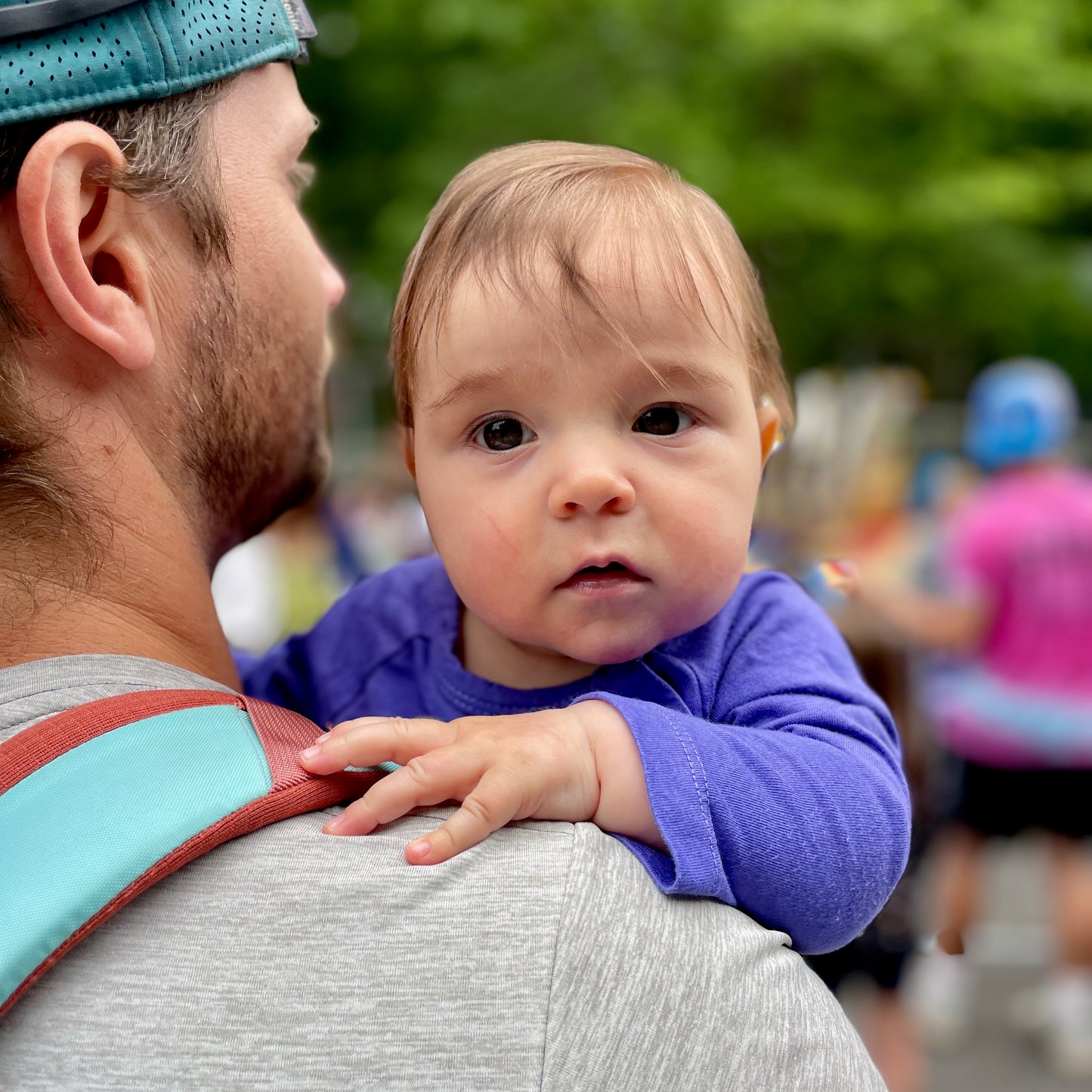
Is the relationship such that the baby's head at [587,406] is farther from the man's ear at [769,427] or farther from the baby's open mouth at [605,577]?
the man's ear at [769,427]

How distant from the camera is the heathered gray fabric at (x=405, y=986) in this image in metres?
1.11

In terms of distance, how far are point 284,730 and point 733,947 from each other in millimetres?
473

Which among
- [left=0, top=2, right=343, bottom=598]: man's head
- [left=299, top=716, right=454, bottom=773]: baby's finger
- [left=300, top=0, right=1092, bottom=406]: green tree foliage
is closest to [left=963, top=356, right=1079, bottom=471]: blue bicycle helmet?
[left=0, top=2, right=343, bottom=598]: man's head

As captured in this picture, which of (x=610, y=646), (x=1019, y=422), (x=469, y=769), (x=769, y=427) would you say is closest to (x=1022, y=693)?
(x=1019, y=422)

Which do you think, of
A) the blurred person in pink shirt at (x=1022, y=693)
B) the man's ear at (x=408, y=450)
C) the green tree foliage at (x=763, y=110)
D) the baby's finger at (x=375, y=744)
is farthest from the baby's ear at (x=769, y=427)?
the green tree foliage at (x=763, y=110)

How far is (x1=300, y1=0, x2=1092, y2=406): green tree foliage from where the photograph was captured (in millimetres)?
12820

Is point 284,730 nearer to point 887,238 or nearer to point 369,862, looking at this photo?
point 369,862

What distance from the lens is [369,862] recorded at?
1.20m

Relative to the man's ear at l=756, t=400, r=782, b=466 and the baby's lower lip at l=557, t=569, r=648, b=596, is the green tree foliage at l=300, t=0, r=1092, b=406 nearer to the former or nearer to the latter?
the man's ear at l=756, t=400, r=782, b=466

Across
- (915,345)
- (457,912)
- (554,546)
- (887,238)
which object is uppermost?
(554,546)

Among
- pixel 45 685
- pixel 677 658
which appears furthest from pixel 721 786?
pixel 45 685

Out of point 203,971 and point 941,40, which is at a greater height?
point 203,971

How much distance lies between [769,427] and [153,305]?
772 millimetres

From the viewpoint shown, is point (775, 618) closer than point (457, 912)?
No
